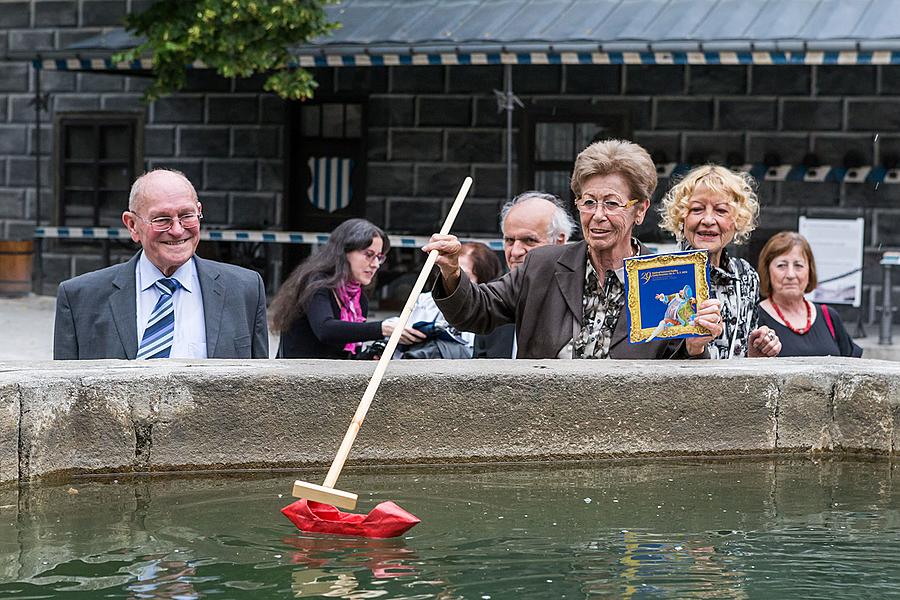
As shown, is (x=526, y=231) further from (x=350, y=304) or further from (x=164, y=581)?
(x=164, y=581)

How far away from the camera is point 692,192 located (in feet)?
17.3

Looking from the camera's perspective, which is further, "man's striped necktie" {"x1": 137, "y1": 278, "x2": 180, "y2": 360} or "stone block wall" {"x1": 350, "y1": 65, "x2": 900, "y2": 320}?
"stone block wall" {"x1": 350, "y1": 65, "x2": 900, "y2": 320}

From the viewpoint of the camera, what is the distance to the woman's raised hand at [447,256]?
470 cm

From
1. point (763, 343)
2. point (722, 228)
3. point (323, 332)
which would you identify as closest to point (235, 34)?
point (323, 332)

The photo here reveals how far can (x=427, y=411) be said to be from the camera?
492cm

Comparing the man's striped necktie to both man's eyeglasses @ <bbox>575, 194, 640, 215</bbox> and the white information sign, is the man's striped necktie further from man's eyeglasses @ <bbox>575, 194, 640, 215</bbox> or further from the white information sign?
the white information sign

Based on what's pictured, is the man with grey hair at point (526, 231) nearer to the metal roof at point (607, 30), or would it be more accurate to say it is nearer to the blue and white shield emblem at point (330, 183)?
the metal roof at point (607, 30)

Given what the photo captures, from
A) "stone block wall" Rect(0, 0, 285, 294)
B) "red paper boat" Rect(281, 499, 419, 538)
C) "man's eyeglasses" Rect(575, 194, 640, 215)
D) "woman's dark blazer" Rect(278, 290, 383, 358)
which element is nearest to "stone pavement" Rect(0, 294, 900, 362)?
"stone block wall" Rect(0, 0, 285, 294)

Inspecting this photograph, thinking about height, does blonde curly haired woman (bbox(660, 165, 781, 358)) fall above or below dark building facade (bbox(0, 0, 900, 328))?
below

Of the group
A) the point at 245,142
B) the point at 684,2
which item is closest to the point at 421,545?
the point at 684,2

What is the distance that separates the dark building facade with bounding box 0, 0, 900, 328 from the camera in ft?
47.1

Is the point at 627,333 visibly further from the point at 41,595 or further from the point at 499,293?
the point at 41,595

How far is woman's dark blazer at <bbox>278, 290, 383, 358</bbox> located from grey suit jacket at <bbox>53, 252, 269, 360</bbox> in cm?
123

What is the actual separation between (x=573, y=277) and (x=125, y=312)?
1397 mm
